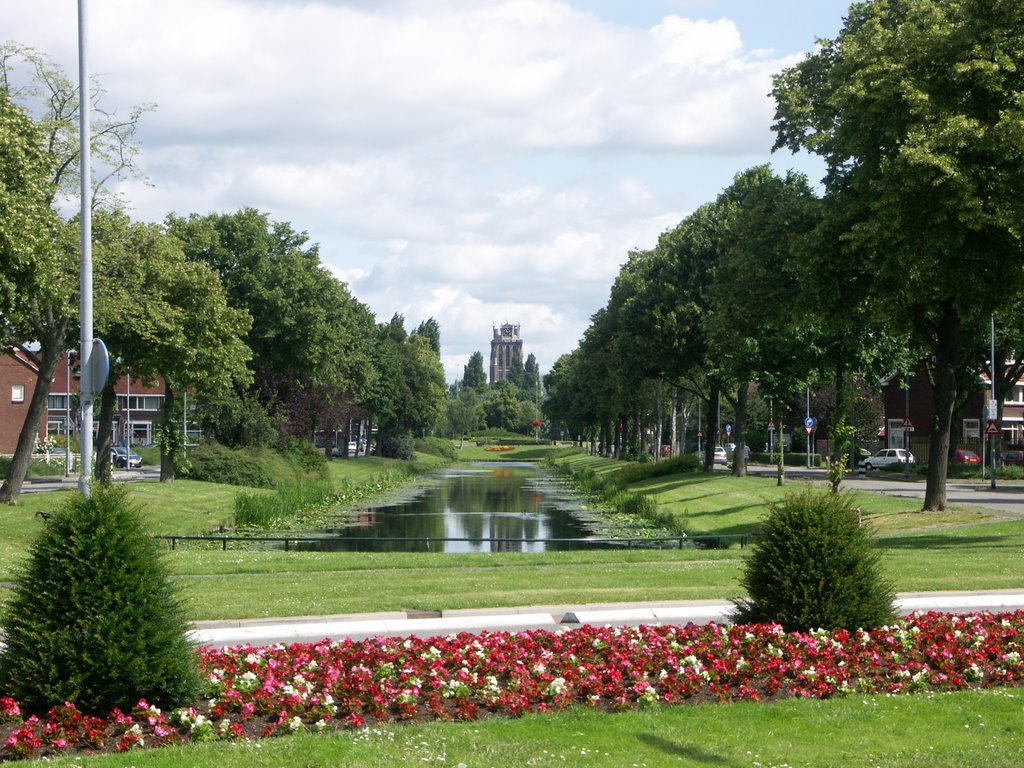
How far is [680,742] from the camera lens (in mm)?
7863

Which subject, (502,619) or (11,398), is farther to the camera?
(11,398)

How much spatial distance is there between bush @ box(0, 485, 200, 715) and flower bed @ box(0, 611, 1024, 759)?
24cm

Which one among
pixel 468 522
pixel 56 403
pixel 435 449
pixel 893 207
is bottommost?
pixel 468 522

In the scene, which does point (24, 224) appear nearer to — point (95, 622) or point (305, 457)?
point (95, 622)

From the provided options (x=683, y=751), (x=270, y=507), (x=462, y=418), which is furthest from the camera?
(x=462, y=418)

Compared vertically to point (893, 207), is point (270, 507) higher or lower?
lower

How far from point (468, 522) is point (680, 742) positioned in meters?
34.0

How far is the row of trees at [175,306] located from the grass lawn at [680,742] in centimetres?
2020

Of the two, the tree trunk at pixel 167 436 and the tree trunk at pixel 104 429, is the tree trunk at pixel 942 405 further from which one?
the tree trunk at pixel 167 436

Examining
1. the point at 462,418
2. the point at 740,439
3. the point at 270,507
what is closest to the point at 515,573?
the point at 270,507

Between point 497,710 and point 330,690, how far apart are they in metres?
1.37

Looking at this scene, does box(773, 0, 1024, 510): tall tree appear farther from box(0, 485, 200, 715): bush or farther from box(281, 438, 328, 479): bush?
box(281, 438, 328, 479): bush

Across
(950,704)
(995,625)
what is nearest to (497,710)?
(950,704)

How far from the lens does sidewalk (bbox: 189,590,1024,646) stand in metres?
12.9
